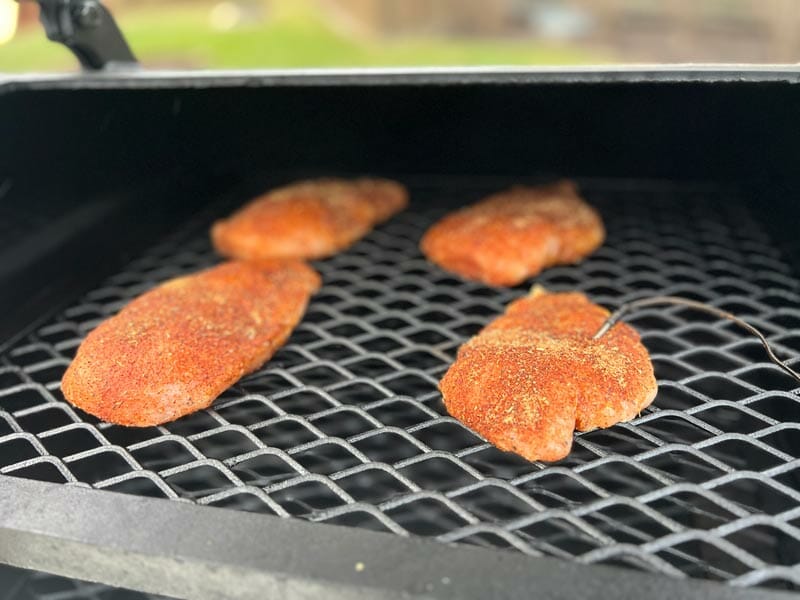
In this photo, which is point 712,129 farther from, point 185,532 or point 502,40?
point 502,40

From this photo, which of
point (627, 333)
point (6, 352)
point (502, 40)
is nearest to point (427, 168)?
point (627, 333)

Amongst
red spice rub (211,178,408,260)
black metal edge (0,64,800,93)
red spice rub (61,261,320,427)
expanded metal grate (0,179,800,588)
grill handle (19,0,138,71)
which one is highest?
grill handle (19,0,138,71)

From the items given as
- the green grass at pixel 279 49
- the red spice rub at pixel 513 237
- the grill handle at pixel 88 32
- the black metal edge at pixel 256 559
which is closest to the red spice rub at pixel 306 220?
the red spice rub at pixel 513 237

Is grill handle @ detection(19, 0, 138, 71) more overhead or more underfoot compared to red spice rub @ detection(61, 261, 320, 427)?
more overhead

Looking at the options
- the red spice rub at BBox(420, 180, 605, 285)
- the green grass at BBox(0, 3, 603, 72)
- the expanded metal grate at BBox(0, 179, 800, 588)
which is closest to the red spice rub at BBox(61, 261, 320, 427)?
the expanded metal grate at BBox(0, 179, 800, 588)

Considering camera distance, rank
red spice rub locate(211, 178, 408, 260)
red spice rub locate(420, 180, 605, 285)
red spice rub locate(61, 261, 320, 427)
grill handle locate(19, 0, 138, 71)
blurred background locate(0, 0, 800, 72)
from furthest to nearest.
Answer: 1. blurred background locate(0, 0, 800, 72)
2. red spice rub locate(211, 178, 408, 260)
3. red spice rub locate(420, 180, 605, 285)
4. grill handle locate(19, 0, 138, 71)
5. red spice rub locate(61, 261, 320, 427)

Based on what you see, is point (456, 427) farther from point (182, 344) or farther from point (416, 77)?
point (416, 77)

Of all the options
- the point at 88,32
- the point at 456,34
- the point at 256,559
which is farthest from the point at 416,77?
the point at 456,34

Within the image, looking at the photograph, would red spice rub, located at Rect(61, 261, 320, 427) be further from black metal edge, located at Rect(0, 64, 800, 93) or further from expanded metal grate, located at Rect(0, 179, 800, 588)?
black metal edge, located at Rect(0, 64, 800, 93)
